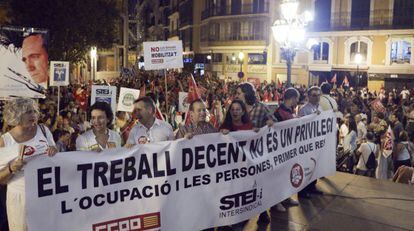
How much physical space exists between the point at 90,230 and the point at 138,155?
0.77 m

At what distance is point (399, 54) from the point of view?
3209cm

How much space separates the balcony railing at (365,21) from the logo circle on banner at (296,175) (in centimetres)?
2945

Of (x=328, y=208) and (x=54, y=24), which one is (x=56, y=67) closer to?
(x=328, y=208)

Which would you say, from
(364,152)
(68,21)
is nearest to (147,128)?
(364,152)

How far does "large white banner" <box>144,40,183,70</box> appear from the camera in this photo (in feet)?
27.2

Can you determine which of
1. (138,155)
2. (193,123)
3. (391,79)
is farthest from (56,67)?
(391,79)

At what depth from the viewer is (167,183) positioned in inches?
167

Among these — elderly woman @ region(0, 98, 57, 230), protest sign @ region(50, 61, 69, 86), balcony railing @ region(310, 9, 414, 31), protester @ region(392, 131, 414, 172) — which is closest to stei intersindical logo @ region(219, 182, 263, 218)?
elderly woman @ region(0, 98, 57, 230)

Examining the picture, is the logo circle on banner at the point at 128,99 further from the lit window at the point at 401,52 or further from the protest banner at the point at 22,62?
the lit window at the point at 401,52

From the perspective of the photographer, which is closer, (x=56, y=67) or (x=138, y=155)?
(x=138, y=155)

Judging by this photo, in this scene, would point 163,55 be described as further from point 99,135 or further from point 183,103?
point 99,135

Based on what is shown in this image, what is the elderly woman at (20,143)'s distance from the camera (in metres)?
3.54

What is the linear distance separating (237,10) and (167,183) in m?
40.9

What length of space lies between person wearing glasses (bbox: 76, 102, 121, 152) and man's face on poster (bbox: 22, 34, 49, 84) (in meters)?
3.82
